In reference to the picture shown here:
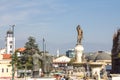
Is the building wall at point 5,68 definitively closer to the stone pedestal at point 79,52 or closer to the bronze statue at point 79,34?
the bronze statue at point 79,34

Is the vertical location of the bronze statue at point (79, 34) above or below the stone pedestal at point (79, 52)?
above

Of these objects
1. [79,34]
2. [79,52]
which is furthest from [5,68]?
[79,52]

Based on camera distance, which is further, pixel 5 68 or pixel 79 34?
pixel 5 68

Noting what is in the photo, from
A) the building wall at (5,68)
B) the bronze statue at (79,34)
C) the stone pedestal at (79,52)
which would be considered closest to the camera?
the stone pedestal at (79,52)

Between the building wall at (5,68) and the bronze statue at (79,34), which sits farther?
the building wall at (5,68)

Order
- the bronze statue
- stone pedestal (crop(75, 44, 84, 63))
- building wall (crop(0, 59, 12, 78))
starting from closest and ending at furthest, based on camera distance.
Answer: stone pedestal (crop(75, 44, 84, 63)) → the bronze statue → building wall (crop(0, 59, 12, 78))

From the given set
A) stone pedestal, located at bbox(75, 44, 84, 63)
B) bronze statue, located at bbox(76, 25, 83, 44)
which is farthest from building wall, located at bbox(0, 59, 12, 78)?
stone pedestal, located at bbox(75, 44, 84, 63)

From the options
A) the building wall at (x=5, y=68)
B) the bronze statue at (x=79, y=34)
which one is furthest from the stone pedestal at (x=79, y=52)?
the building wall at (x=5, y=68)

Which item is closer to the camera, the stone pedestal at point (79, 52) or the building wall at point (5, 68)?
the stone pedestal at point (79, 52)

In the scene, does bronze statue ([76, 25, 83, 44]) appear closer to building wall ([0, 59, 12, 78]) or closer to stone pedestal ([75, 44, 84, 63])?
stone pedestal ([75, 44, 84, 63])

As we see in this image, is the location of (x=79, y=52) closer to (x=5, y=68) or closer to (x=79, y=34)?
(x=79, y=34)

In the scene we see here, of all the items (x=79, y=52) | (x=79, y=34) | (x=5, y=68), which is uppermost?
(x=79, y=34)

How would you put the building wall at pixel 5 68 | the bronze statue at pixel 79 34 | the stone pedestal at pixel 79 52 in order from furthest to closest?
the building wall at pixel 5 68 → the bronze statue at pixel 79 34 → the stone pedestal at pixel 79 52

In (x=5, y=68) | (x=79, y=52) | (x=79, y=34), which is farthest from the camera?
(x=5, y=68)
